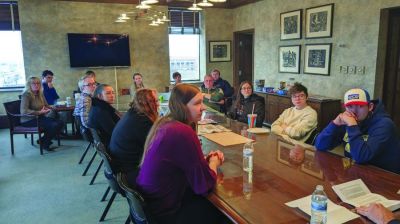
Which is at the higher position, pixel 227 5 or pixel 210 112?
pixel 227 5

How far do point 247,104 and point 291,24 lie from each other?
301 centimetres

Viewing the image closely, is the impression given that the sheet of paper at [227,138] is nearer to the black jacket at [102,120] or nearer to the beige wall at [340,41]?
the black jacket at [102,120]

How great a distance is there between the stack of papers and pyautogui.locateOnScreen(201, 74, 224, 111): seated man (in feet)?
7.08

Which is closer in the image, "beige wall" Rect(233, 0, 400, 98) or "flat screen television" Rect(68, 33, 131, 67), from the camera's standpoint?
"beige wall" Rect(233, 0, 400, 98)

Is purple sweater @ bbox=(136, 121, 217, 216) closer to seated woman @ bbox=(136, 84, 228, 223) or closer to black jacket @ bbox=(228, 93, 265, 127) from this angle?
seated woman @ bbox=(136, 84, 228, 223)

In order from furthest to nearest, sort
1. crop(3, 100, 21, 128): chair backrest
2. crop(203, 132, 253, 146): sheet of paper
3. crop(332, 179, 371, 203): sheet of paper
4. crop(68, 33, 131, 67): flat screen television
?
1. crop(68, 33, 131, 67): flat screen television
2. crop(3, 100, 21, 128): chair backrest
3. crop(203, 132, 253, 146): sheet of paper
4. crop(332, 179, 371, 203): sheet of paper

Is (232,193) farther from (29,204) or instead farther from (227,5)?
(227,5)

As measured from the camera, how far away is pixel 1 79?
262 inches

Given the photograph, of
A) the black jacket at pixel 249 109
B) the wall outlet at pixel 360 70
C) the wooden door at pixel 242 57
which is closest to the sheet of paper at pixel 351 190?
the black jacket at pixel 249 109

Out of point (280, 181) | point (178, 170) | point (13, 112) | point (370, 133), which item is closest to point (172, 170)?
point (178, 170)

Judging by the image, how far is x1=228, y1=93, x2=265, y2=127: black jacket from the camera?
380cm

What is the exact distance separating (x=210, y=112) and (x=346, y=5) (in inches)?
115

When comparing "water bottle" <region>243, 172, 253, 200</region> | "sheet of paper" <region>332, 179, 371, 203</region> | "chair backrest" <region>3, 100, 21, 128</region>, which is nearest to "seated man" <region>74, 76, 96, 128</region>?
"chair backrest" <region>3, 100, 21, 128</region>

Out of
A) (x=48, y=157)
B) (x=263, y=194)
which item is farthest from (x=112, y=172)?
(x=48, y=157)
